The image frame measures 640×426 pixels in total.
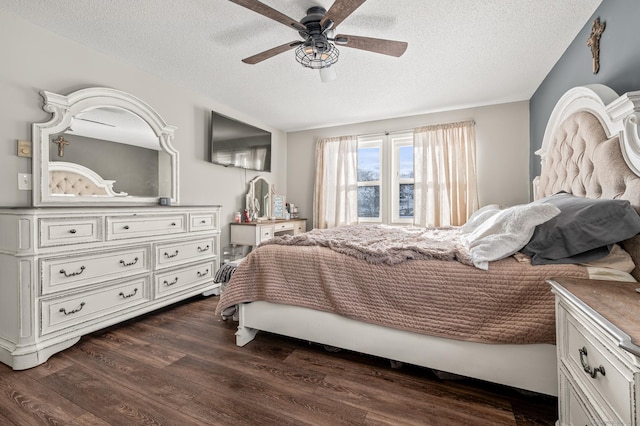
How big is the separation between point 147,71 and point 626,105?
11.8ft

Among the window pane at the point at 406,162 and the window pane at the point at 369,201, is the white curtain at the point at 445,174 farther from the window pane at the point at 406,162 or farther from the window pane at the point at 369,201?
the window pane at the point at 369,201

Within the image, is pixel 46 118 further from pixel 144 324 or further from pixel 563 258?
pixel 563 258

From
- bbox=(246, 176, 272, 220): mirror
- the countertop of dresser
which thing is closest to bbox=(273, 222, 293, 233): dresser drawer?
bbox=(246, 176, 272, 220): mirror

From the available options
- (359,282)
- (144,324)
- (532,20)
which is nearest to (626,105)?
(532,20)

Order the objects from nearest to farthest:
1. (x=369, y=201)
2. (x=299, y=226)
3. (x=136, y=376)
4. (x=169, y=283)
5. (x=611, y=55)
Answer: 1. (x=136, y=376)
2. (x=611, y=55)
3. (x=169, y=283)
4. (x=369, y=201)
5. (x=299, y=226)

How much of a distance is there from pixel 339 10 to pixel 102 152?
2238mm

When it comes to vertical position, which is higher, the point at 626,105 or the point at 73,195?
the point at 626,105

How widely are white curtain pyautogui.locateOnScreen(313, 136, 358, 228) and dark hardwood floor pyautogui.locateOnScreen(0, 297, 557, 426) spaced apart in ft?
8.89

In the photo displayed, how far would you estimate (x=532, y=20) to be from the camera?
6.54 ft

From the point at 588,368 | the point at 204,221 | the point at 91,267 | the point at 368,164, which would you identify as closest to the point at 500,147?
the point at 368,164

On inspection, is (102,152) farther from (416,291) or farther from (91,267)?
(416,291)

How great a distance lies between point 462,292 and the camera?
1.38 m

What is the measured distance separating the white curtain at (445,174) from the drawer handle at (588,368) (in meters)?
2.94

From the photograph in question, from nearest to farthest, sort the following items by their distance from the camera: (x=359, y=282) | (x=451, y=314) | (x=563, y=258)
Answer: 1. (x=563, y=258)
2. (x=451, y=314)
3. (x=359, y=282)
